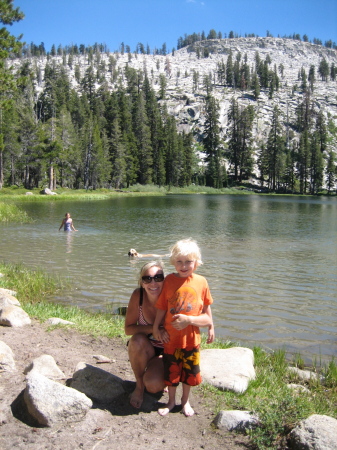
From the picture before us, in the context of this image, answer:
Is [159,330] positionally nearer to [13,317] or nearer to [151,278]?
[151,278]

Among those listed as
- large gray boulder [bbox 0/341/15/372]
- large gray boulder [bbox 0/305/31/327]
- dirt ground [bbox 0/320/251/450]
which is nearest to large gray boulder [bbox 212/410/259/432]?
dirt ground [bbox 0/320/251/450]

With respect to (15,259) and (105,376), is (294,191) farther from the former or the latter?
(105,376)

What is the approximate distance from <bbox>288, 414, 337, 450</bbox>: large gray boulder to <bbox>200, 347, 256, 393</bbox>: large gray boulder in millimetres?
1342

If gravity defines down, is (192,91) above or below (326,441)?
above

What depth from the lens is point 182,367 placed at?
4168mm

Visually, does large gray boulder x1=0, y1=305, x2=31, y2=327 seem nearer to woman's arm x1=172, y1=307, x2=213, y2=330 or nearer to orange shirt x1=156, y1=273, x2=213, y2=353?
orange shirt x1=156, y1=273, x2=213, y2=353

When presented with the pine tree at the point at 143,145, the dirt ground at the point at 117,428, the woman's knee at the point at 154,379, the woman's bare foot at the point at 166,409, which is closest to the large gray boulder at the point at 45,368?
the dirt ground at the point at 117,428

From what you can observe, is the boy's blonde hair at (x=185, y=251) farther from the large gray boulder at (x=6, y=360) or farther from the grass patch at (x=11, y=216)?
the grass patch at (x=11, y=216)

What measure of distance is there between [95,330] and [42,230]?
1860 centimetres

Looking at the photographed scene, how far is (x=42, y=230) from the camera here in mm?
23906

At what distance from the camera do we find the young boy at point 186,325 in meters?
4.08

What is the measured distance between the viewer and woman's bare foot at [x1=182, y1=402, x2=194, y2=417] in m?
4.06

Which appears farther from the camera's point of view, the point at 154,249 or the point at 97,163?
the point at 97,163

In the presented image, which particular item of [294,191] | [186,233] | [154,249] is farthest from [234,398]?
[294,191]
